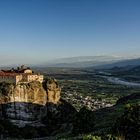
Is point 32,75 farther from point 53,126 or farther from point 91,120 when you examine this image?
point 91,120

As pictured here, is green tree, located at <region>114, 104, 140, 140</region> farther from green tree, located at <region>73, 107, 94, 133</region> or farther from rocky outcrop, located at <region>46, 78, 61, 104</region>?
rocky outcrop, located at <region>46, 78, 61, 104</region>

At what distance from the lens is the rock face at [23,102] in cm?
11238

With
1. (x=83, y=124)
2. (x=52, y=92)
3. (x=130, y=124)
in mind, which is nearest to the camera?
(x=130, y=124)

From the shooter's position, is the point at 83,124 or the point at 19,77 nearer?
the point at 83,124

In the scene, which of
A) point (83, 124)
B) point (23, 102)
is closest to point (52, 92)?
point (23, 102)

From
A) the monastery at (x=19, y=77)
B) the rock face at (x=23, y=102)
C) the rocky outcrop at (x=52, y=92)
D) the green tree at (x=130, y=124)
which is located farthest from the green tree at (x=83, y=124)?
the monastery at (x=19, y=77)

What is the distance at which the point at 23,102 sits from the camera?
11475 cm

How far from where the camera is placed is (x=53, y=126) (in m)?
114

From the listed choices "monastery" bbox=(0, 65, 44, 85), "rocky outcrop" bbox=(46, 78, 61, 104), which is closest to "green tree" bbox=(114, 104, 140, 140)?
"rocky outcrop" bbox=(46, 78, 61, 104)

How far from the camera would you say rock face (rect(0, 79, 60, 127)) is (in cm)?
11238

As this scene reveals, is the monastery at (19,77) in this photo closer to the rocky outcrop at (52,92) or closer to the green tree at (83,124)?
the rocky outcrop at (52,92)

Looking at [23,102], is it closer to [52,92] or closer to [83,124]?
[52,92]

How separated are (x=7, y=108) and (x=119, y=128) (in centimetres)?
6392

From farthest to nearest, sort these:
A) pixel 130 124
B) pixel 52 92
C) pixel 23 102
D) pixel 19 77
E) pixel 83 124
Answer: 1. pixel 19 77
2. pixel 52 92
3. pixel 23 102
4. pixel 83 124
5. pixel 130 124
